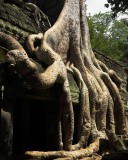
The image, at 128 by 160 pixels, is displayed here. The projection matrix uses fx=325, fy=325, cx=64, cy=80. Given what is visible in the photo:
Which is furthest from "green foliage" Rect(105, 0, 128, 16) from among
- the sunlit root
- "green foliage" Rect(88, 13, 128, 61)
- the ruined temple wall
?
the sunlit root

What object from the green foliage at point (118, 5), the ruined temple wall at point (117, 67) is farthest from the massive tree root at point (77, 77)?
the green foliage at point (118, 5)

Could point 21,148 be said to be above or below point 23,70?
below

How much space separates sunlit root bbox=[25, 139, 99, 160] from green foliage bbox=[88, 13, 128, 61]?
1397 cm

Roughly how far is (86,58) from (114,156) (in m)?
2.81

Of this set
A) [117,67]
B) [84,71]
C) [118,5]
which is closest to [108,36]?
[118,5]

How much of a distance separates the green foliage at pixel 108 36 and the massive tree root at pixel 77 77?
12305 millimetres

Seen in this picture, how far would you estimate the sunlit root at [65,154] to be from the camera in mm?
4938

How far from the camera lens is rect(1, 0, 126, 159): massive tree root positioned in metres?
5.30

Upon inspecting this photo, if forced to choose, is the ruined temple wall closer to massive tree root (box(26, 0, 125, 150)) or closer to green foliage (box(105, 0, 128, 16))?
massive tree root (box(26, 0, 125, 150))

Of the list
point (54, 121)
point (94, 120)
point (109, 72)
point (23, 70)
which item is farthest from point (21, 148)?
point (109, 72)

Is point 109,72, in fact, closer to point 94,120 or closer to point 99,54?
point 99,54

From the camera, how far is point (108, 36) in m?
22.7

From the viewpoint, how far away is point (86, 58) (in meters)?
7.06

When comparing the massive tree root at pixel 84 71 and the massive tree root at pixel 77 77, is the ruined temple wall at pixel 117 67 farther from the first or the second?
the massive tree root at pixel 84 71
